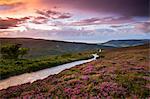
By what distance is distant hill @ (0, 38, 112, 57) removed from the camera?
22.8m

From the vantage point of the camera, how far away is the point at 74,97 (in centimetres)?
1470

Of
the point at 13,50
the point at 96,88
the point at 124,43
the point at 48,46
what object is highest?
the point at 124,43

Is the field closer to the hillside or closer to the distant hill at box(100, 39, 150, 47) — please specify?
the distant hill at box(100, 39, 150, 47)

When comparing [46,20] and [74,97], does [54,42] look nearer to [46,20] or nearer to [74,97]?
[46,20]

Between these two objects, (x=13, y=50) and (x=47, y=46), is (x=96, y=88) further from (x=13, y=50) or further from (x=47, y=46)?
(x=13, y=50)

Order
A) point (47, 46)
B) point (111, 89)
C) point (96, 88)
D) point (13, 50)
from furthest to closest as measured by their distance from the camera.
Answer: point (13, 50) < point (47, 46) < point (96, 88) < point (111, 89)

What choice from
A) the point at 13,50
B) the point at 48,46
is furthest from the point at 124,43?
the point at 13,50

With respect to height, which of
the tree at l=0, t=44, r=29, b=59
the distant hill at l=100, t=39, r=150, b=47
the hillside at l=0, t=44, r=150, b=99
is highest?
the distant hill at l=100, t=39, r=150, b=47

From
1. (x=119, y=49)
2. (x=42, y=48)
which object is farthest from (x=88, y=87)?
(x=119, y=49)

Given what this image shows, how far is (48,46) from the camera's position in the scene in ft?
79.0

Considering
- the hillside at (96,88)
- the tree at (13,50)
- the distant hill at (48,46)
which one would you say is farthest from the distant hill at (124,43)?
the tree at (13,50)

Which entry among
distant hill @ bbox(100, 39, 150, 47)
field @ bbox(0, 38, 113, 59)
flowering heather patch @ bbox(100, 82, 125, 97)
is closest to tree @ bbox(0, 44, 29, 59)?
field @ bbox(0, 38, 113, 59)

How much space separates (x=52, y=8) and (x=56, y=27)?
160cm

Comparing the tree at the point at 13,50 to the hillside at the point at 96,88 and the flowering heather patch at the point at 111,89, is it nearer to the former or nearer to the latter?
the hillside at the point at 96,88
